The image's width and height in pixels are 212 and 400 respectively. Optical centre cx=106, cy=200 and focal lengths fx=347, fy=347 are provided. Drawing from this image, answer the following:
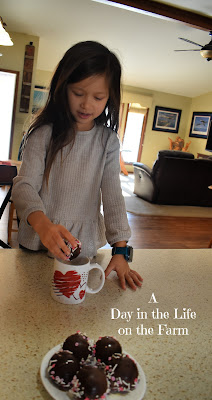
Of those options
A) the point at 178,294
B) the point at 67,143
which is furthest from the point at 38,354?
the point at 67,143

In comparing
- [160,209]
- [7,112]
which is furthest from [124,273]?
[7,112]

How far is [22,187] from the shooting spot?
0.80m

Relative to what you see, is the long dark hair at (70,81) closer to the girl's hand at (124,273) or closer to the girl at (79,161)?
the girl at (79,161)

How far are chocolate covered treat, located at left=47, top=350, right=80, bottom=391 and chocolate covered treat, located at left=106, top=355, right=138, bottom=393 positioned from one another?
4 centimetres

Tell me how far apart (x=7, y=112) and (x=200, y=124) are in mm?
5672

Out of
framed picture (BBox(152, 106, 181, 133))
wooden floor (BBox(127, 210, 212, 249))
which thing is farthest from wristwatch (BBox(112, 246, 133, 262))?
framed picture (BBox(152, 106, 181, 133))

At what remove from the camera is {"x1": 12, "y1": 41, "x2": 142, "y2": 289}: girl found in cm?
80

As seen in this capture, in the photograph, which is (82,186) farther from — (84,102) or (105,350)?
(105,350)

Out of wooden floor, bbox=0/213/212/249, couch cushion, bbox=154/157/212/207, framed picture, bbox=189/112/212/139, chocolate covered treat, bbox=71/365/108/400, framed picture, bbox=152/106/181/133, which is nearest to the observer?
chocolate covered treat, bbox=71/365/108/400

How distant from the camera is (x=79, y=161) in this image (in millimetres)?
924

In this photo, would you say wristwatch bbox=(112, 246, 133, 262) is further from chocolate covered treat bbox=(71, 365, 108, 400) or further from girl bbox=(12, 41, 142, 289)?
chocolate covered treat bbox=(71, 365, 108, 400)

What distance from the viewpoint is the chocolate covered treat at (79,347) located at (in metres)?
0.45

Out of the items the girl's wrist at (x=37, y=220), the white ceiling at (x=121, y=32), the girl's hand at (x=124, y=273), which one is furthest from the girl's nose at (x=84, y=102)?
the white ceiling at (x=121, y=32)

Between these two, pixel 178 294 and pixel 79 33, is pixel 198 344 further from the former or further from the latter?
pixel 79 33
